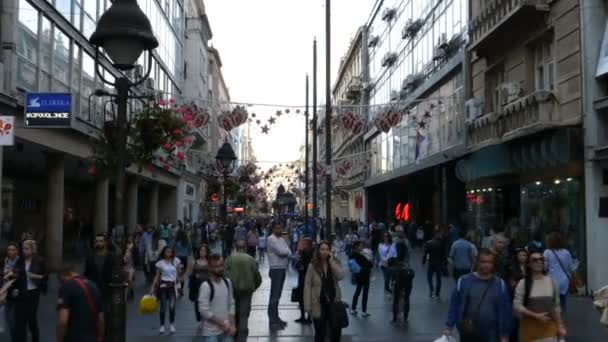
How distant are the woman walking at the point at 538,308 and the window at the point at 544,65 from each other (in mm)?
13050

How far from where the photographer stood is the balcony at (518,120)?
19.3 m

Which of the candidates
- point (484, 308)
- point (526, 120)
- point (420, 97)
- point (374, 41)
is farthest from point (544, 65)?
point (374, 41)

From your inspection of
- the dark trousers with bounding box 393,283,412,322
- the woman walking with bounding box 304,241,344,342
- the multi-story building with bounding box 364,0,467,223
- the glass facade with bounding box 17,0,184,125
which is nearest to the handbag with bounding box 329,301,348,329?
the woman walking with bounding box 304,241,344,342

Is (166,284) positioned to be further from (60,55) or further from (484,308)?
(60,55)

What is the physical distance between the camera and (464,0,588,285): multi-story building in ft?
A: 61.3

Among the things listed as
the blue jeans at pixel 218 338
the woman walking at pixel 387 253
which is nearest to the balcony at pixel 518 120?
the woman walking at pixel 387 253

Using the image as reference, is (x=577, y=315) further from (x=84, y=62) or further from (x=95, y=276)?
(x=84, y=62)

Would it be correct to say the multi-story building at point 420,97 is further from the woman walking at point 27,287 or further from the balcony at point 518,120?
the woman walking at point 27,287

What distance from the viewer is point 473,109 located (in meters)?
25.8

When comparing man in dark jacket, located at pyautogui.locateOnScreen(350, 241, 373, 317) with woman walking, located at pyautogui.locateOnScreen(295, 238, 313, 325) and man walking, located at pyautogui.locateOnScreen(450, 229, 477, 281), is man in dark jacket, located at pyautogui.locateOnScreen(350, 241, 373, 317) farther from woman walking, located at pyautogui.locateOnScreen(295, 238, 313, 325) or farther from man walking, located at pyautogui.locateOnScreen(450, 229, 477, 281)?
man walking, located at pyautogui.locateOnScreen(450, 229, 477, 281)

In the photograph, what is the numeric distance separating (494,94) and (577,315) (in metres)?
11.6

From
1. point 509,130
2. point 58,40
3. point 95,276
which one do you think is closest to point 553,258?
point 95,276

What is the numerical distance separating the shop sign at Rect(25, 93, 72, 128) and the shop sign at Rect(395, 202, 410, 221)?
31.0 m

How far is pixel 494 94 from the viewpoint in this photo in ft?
82.6
